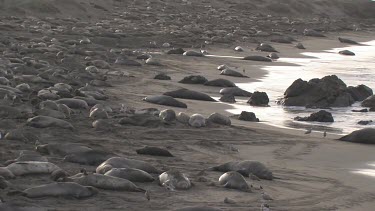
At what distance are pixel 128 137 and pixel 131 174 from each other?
2.30 meters

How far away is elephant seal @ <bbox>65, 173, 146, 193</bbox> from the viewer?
5775 mm

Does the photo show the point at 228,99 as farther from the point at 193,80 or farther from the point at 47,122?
the point at 47,122

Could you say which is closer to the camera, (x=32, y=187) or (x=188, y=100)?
(x=32, y=187)

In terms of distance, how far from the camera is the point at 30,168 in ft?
19.6

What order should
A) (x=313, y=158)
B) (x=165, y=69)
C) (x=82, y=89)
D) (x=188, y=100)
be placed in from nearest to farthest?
(x=313, y=158), (x=82, y=89), (x=188, y=100), (x=165, y=69)

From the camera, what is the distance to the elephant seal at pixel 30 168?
592 cm

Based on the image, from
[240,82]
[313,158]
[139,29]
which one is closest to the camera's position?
[313,158]

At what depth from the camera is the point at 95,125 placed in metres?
8.70

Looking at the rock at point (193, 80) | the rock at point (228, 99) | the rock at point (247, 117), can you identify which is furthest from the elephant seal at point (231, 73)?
the rock at point (247, 117)

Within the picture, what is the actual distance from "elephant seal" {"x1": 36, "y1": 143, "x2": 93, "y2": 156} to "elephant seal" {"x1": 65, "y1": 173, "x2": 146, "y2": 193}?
1.04 metres

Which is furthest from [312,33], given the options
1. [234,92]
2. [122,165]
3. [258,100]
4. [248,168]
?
[122,165]

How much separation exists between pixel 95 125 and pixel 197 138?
4.04 ft

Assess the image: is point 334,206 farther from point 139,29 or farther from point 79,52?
point 139,29

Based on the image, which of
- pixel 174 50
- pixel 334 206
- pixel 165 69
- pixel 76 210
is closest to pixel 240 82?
pixel 165 69
